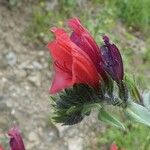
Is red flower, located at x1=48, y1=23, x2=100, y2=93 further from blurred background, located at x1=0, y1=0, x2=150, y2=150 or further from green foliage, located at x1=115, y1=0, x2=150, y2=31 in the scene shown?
green foliage, located at x1=115, y1=0, x2=150, y2=31

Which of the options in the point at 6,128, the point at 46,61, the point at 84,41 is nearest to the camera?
the point at 84,41

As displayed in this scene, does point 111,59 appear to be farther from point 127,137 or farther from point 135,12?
A: point 135,12

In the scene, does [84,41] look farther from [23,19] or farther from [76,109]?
[23,19]

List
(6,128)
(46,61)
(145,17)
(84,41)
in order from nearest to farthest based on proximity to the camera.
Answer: (84,41) < (6,128) < (46,61) < (145,17)

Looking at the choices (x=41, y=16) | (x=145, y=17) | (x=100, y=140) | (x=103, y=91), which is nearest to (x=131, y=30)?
(x=145, y=17)

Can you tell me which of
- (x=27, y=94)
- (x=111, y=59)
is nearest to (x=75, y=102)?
(x=111, y=59)

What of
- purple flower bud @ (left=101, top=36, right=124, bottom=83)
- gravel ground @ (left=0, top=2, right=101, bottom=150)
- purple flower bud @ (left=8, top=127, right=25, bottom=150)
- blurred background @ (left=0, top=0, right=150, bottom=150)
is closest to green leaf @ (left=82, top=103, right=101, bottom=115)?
purple flower bud @ (left=101, top=36, right=124, bottom=83)
